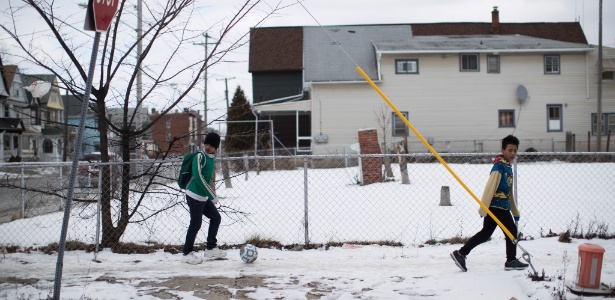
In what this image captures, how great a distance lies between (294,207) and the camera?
1222 cm

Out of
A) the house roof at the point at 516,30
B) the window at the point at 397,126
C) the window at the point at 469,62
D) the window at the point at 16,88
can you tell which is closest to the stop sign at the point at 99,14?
the window at the point at 397,126

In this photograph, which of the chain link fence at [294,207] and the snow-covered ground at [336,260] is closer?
the snow-covered ground at [336,260]

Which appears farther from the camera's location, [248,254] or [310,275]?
[248,254]

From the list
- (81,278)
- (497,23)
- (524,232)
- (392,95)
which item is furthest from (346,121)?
(81,278)

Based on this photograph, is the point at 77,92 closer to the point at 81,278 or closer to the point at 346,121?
the point at 81,278

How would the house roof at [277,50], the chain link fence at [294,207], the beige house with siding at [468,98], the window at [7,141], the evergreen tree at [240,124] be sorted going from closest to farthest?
the chain link fence at [294,207] < the beige house with siding at [468,98] < the evergreen tree at [240,124] < the house roof at [277,50] < the window at [7,141]

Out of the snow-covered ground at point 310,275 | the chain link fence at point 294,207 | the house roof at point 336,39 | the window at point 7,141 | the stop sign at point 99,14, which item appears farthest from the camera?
the window at point 7,141

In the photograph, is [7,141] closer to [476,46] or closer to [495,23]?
[476,46]

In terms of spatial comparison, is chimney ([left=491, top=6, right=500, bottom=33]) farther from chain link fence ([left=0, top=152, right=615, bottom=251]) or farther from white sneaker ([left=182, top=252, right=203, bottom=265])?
white sneaker ([left=182, top=252, right=203, bottom=265])

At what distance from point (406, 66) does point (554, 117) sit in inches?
340

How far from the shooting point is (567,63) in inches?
1136

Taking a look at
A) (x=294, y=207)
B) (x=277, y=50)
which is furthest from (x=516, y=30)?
(x=294, y=207)

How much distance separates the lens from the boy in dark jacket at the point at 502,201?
5961 mm

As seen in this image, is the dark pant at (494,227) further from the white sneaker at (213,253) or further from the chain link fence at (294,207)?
the white sneaker at (213,253)
